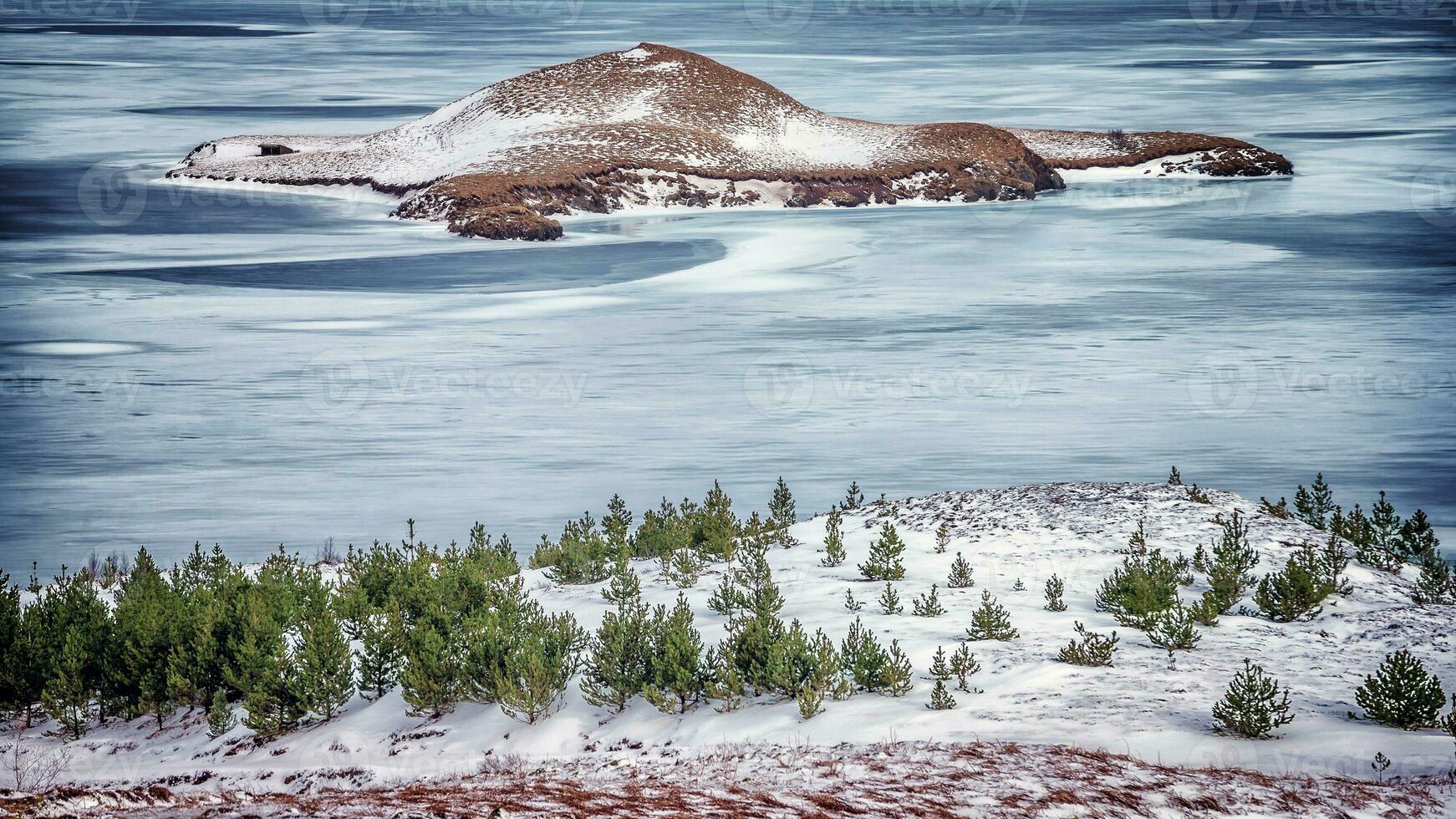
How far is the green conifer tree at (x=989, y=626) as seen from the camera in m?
9.49

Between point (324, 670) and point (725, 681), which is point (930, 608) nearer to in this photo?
point (725, 681)

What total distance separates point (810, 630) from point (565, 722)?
2025 mm

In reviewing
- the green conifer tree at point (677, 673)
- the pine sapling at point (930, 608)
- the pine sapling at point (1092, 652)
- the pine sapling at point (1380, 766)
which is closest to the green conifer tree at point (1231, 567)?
the pine sapling at point (1092, 652)

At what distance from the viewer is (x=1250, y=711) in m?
7.72

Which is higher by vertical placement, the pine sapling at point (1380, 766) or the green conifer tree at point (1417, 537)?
the green conifer tree at point (1417, 537)

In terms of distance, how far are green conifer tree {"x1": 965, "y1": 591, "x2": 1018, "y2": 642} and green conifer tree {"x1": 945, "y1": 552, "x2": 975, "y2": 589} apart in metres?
1.46

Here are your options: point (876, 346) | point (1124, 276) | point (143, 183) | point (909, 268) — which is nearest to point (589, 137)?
point (143, 183)

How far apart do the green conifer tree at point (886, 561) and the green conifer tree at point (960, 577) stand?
395mm

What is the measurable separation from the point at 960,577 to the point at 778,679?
317 cm

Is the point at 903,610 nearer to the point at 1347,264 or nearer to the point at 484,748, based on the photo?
the point at 484,748

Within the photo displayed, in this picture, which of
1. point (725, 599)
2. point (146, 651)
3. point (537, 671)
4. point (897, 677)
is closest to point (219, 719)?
point (146, 651)

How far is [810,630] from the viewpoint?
9.80 m

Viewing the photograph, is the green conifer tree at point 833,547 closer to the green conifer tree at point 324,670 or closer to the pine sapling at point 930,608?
the pine sapling at point 930,608

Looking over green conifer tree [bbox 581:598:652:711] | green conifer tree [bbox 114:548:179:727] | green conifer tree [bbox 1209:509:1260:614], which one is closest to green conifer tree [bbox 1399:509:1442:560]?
green conifer tree [bbox 1209:509:1260:614]
